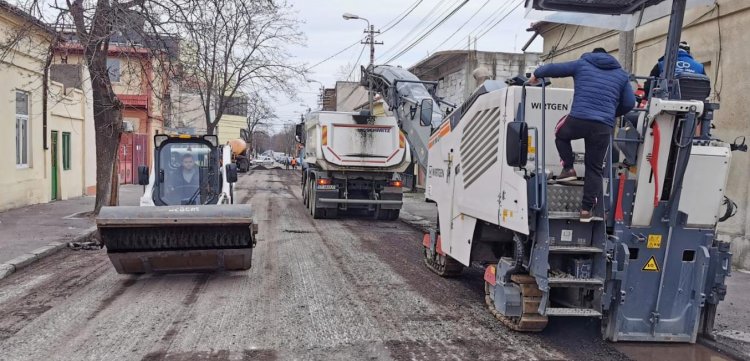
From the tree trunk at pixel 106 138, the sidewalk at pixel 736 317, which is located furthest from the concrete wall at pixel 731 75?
the tree trunk at pixel 106 138

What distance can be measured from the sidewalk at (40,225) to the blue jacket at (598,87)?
27.5 ft

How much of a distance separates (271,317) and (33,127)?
542 inches

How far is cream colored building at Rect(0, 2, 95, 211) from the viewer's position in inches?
581

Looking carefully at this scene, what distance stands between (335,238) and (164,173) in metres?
4.03

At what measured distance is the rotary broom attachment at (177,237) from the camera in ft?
24.9

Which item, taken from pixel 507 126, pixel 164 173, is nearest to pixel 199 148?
pixel 164 173

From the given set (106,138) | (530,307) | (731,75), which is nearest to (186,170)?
(106,138)

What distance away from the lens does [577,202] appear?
6.00 m

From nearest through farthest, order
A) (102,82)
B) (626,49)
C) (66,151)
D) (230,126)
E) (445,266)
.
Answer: (445,266), (626,49), (102,82), (66,151), (230,126)

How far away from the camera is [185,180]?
10.0 meters

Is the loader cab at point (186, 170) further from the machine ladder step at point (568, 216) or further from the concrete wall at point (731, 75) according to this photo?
the concrete wall at point (731, 75)

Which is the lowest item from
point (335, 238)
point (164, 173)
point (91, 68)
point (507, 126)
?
point (335, 238)

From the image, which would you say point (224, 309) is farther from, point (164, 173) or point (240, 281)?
point (164, 173)

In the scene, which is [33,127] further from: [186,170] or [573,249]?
[573,249]
